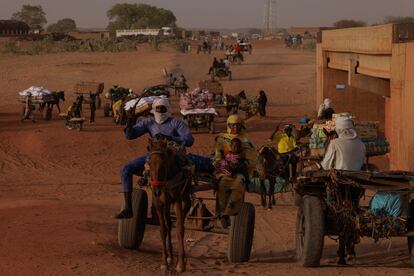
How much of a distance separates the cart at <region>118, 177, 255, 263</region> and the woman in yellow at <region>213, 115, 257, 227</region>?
0.46 feet

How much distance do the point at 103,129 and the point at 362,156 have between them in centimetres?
1762

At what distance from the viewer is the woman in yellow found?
955 cm

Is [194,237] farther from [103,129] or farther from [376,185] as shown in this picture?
[103,129]

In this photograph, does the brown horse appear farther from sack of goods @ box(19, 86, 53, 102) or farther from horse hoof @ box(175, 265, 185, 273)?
sack of goods @ box(19, 86, 53, 102)

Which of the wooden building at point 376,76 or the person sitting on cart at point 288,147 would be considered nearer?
the person sitting on cart at point 288,147

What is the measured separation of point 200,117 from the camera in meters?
25.7

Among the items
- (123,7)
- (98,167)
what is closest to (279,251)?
(98,167)

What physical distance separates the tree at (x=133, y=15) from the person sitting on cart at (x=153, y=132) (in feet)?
460

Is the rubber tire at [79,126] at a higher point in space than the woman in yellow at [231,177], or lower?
lower

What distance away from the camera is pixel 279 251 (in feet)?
36.1

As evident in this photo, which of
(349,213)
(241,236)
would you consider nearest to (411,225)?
(349,213)

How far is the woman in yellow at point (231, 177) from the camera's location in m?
9.55

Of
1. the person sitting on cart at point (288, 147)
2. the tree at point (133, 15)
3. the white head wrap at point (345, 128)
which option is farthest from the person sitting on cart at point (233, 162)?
the tree at point (133, 15)

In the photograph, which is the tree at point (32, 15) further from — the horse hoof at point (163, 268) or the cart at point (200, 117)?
the horse hoof at point (163, 268)
